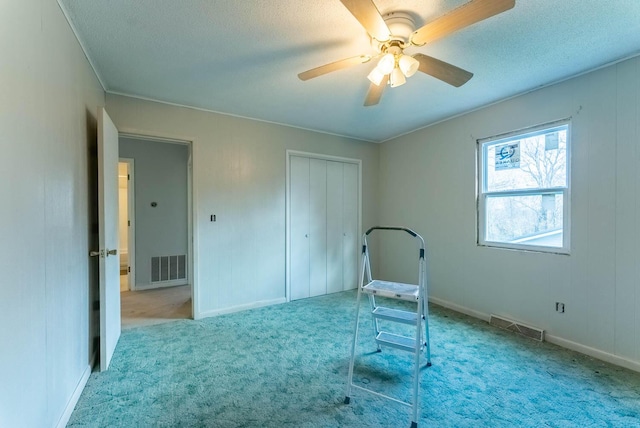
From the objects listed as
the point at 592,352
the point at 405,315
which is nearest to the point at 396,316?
the point at 405,315

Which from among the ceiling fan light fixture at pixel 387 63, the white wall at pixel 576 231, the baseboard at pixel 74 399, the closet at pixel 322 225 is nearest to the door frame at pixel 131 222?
the closet at pixel 322 225

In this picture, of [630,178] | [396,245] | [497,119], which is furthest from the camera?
[396,245]

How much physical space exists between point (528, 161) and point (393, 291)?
2.18 metres

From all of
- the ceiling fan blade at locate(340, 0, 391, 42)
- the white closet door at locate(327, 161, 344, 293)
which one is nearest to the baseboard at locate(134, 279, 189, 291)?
the white closet door at locate(327, 161, 344, 293)

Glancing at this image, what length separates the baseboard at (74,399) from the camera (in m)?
1.66

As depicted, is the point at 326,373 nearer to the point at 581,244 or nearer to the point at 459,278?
the point at 459,278

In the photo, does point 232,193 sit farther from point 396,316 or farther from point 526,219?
point 526,219

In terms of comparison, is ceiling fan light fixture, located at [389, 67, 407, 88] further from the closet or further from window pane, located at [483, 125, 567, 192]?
the closet

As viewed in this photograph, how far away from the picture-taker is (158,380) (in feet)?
6.97

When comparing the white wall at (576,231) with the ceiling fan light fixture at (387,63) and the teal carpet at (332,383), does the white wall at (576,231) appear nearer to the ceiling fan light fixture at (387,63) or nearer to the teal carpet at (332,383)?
the teal carpet at (332,383)

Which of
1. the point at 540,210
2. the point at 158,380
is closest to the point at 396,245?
the point at 540,210

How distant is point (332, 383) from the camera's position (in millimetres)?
2096

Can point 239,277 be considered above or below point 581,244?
below

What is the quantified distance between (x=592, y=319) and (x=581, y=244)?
63 cm
